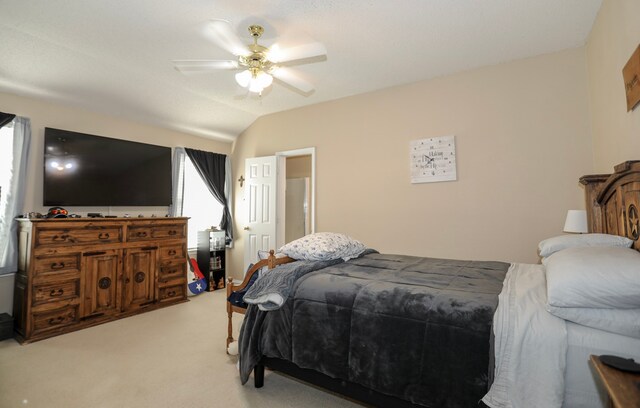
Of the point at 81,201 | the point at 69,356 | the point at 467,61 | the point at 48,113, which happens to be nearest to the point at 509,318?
the point at 467,61

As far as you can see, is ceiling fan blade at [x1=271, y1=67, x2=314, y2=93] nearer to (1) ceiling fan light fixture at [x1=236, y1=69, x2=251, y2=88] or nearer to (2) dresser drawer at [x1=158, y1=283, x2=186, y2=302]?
(1) ceiling fan light fixture at [x1=236, y1=69, x2=251, y2=88]

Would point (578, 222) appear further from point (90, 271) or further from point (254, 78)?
point (90, 271)

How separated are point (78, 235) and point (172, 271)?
1.21 metres

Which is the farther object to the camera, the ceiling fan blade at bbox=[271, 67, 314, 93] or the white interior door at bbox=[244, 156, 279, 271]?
the white interior door at bbox=[244, 156, 279, 271]

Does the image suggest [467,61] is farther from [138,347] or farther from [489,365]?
[138,347]

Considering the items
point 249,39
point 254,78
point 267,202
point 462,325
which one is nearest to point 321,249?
point 462,325

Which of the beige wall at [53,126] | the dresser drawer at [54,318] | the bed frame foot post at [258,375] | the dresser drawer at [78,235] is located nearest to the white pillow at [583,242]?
the bed frame foot post at [258,375]

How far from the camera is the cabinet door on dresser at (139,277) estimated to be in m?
3.65

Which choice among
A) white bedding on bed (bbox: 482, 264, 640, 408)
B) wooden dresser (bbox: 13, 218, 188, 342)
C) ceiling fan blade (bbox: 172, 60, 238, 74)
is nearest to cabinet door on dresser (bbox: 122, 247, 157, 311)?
wooden dresser (bbox: 13, 218, 188, 342)

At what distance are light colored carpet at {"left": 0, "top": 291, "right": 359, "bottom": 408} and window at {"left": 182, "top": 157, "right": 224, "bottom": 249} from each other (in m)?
1.94

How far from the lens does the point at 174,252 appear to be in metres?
4.16

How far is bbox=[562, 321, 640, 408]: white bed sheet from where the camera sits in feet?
3.85

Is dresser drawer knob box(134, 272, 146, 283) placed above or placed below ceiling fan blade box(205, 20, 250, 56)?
below

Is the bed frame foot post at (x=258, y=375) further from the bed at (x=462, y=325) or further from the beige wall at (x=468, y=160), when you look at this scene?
the beige wall at (x=468, y=160)
